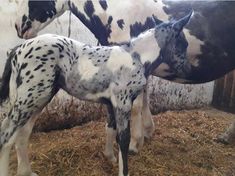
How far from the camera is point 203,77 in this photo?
7.61 ft

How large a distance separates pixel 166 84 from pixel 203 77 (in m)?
1.13

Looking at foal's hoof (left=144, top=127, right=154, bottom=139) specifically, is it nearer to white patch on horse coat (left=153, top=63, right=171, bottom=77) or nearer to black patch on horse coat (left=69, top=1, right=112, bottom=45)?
Answer: white patch on horse coat (left=153, top=63, right=171, bottom=77)

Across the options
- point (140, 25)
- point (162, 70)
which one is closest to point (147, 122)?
point (162, 70)

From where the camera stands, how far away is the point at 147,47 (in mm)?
1695

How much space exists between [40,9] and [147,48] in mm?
807

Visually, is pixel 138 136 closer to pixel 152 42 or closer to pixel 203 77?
pixel 203 77

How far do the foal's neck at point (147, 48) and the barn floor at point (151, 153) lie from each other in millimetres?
714

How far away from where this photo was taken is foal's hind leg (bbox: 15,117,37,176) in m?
1.79

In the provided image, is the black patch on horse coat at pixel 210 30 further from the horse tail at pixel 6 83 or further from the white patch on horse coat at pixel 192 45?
the horse tail at pixel 6 83

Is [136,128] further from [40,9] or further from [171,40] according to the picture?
[40,9]

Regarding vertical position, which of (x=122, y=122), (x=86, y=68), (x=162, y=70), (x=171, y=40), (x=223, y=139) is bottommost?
(x=223, y=139)

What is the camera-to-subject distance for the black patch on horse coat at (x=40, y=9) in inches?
82.8

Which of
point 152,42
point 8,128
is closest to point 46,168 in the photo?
point 8,128

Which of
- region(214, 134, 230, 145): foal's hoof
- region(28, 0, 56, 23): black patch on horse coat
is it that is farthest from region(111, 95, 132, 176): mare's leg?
region(214, 134, 230, 145): foal's hoof
